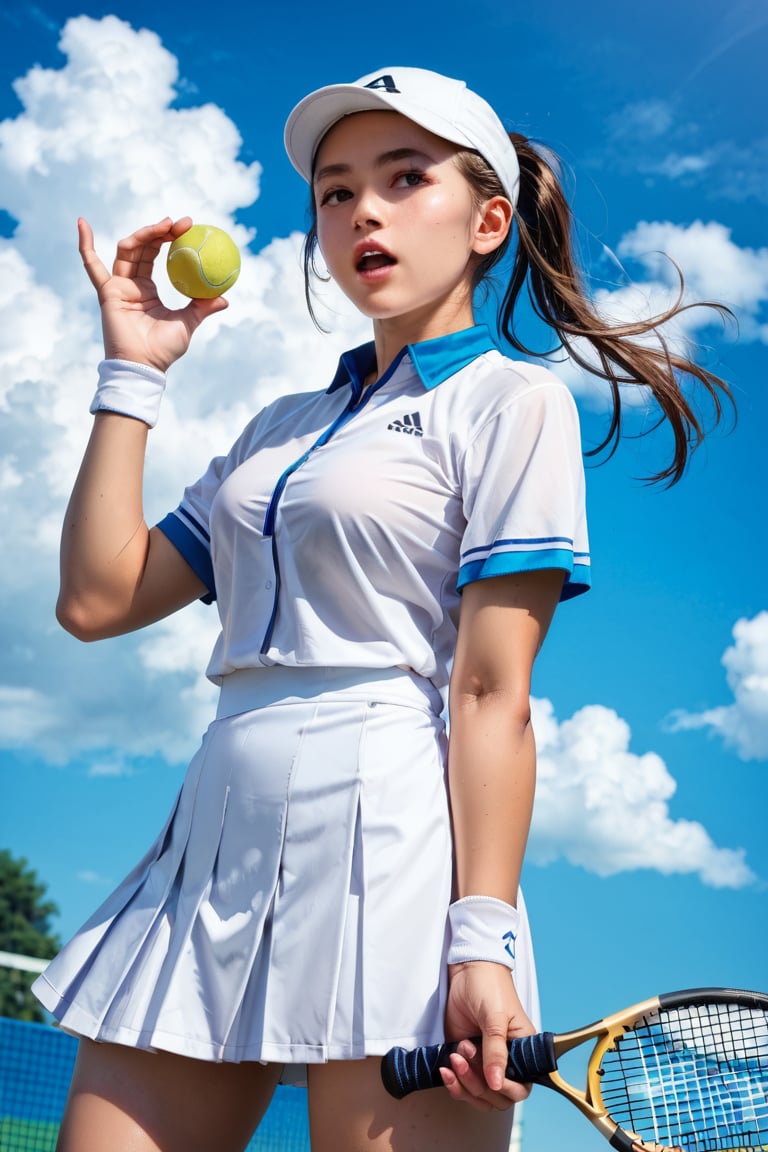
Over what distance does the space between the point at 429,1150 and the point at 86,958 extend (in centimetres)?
79

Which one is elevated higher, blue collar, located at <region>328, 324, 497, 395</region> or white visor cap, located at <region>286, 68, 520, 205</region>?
white visor cap, located at <region>286, 68, 520, 205</region>

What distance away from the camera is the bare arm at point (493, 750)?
2402 millimetres

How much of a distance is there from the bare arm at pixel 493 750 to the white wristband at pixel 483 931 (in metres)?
0.02

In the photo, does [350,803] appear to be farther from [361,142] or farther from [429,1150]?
[361,142]

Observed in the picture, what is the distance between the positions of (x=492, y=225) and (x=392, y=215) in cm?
35

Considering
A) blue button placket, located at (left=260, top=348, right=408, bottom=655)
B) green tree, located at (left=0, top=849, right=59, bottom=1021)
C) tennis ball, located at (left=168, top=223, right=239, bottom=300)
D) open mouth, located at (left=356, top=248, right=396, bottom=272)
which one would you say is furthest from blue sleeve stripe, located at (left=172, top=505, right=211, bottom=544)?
green tree, located at (left=0, top=849, right=59, bottom=1021)

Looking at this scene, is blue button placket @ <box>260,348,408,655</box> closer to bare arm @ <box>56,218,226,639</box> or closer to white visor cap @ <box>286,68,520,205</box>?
bare arm @ <box>56,218,226,639</box>

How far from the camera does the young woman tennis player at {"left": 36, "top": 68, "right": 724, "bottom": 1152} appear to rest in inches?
96.5

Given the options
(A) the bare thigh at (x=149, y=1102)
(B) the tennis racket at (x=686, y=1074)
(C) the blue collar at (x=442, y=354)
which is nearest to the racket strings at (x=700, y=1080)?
→ (B) the tennis racket at (x=686, y=1074)

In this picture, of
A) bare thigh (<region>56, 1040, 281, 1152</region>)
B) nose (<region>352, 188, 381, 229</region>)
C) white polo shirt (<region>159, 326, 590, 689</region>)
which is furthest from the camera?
nose (<region>352, 188, 381, 229</region>)

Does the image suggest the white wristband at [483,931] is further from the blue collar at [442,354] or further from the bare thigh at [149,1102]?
the blue collar at [442,354]

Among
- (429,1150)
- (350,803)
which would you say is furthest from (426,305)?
(429,1150)

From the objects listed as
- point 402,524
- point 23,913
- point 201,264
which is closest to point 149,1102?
point 402,524

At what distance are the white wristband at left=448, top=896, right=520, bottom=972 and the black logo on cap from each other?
5.88ft
